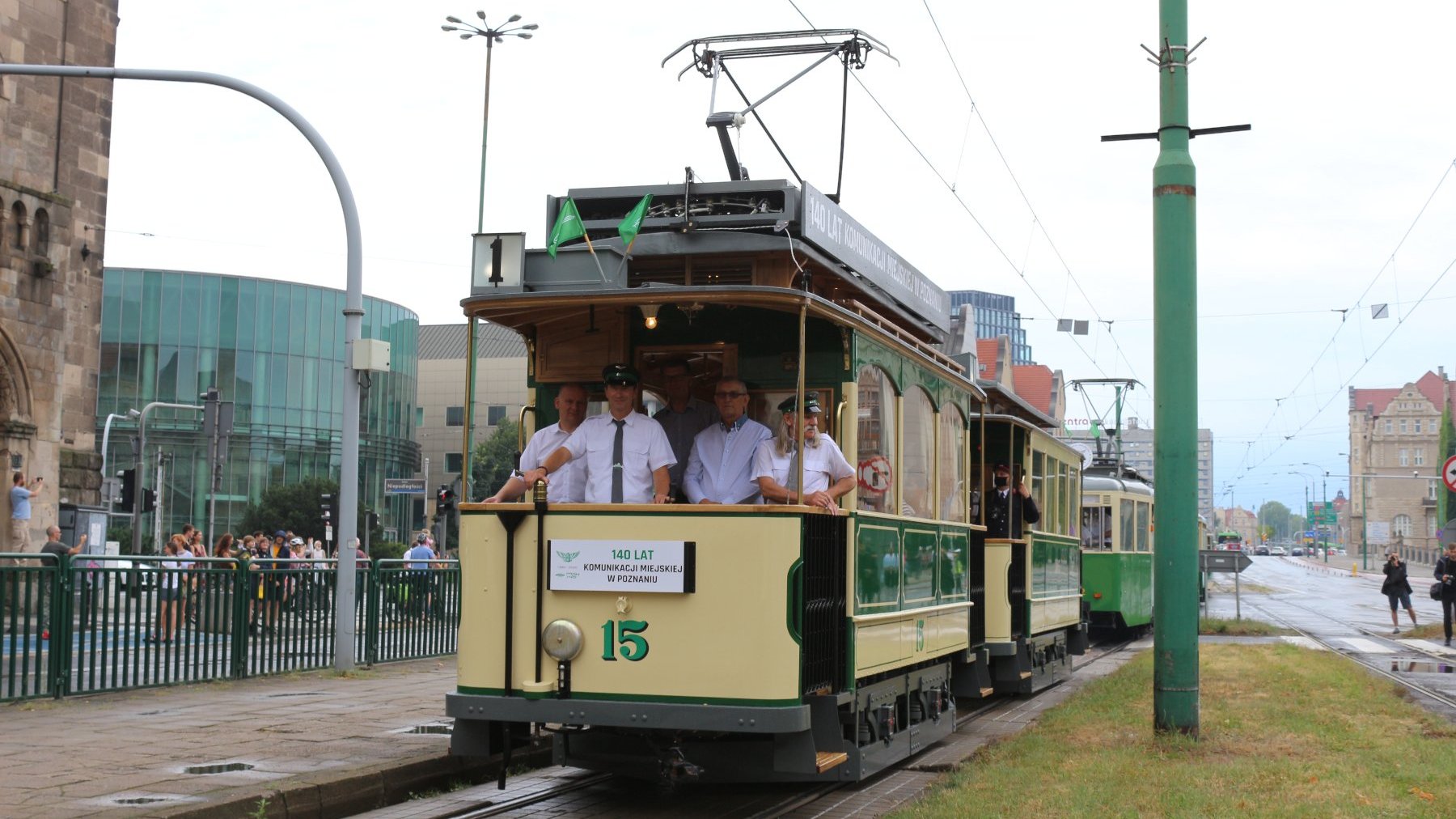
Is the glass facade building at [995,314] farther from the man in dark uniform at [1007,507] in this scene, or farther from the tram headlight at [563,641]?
the tram headlight at [563,641]

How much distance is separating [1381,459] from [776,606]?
137417 mm

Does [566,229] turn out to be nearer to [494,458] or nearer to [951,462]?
[951,462]

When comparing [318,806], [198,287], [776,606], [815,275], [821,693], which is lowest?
[318,806]

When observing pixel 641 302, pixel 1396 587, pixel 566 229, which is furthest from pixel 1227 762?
pixel 1396 587

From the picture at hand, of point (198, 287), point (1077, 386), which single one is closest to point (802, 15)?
point (1077, 386)

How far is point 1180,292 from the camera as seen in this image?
1100cm

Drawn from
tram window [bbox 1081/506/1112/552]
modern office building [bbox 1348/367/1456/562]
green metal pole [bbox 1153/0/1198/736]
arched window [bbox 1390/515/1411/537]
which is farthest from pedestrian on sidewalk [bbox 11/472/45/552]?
arched window [bbox 1390/515/1411/537]

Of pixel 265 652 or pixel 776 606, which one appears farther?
pixel 265 652

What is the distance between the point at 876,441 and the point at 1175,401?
283 centimetres

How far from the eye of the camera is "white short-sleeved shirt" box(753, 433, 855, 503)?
850 centimetres

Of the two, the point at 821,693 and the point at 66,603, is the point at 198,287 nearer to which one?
the point at 66,603

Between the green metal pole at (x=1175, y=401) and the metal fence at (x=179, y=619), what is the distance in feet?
17.3

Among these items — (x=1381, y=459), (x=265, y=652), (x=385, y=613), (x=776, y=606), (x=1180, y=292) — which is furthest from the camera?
(x=1381, y=459)

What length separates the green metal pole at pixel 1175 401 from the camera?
1084 cm
